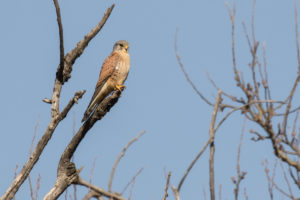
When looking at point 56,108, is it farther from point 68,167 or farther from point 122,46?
point 122,46

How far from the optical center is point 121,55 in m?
8.18

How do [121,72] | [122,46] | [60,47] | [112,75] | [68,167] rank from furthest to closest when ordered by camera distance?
[122,46], [121,72], [112,75], [60,47], [68,167]

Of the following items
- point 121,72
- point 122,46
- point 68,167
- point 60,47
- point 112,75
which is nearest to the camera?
point 68,167

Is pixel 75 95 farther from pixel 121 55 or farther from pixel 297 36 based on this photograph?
pixel 121 55

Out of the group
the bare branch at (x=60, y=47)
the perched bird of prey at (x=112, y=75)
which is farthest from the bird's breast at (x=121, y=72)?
the bare branch at (x=60, y=47)

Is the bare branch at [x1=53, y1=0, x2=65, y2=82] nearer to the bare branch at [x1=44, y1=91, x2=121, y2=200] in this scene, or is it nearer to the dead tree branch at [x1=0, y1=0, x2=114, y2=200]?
the dead tree branch at [x1=0, y1=0, x2=114, y2=200]

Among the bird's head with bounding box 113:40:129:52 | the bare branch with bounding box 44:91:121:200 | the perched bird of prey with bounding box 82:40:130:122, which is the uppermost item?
the bird's head with bounding box 113:40:129:52

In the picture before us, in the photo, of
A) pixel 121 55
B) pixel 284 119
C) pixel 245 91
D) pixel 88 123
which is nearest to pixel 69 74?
pixel 88 123

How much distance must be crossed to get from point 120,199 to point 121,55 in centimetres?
467

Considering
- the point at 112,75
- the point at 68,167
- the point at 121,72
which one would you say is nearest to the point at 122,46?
the point at 121,72

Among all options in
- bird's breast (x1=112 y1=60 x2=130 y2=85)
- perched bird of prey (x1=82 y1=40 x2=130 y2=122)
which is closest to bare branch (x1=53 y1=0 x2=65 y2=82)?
perched bird of prey (x1=82 y1=40 x2=130 y2=122)

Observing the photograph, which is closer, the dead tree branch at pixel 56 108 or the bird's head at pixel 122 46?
the dead tree branch at pixel 56 108

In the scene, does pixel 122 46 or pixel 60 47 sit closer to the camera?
pixel 60 47

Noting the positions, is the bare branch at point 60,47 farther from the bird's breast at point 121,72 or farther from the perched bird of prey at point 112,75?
the bird's breast at point 121,72
